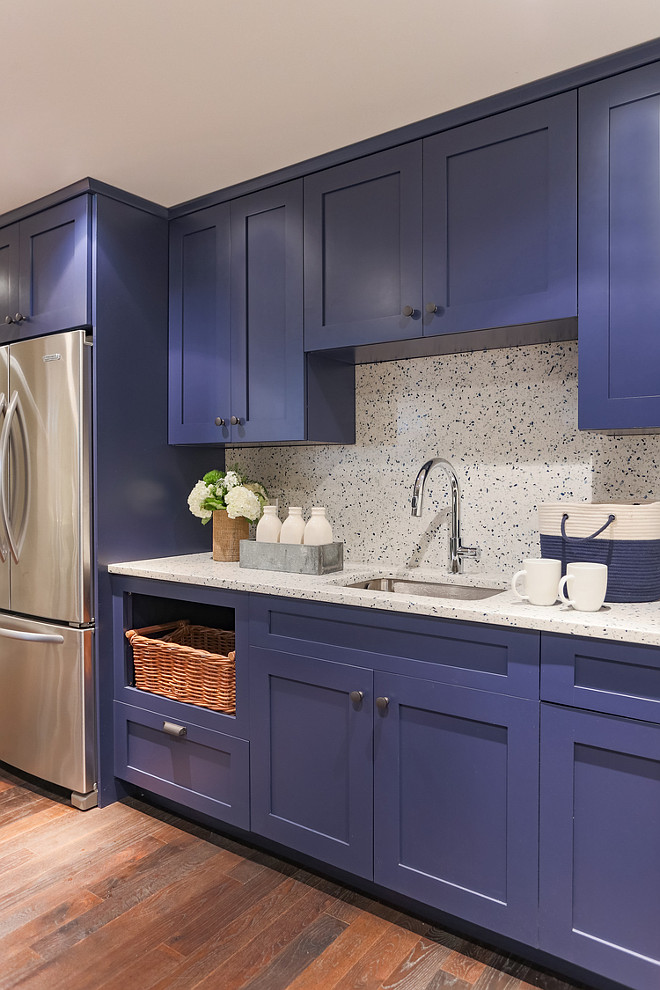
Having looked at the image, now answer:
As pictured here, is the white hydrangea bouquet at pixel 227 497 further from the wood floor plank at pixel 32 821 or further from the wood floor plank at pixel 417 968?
the wood floor plank at pixel 417 968

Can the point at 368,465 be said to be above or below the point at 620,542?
above

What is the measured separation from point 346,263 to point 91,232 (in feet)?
3.40

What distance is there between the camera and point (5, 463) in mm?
2850

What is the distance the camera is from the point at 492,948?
1.85 m

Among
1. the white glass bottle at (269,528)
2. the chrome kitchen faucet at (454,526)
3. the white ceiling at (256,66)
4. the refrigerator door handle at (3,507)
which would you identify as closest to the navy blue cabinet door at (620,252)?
the white ceiling at (256,66)

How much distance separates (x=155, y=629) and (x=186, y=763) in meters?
0.54

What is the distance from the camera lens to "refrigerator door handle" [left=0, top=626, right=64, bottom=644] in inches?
105

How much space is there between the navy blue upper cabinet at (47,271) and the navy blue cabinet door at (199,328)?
39cm

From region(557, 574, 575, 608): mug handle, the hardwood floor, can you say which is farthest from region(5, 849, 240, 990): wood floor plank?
region(557, 574, 575, 608): mug handle

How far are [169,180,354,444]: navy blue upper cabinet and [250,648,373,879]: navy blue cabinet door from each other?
2.92 ft

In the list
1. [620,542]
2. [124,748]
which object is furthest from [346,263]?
[124,748]

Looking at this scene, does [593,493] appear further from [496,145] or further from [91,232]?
[91,232]

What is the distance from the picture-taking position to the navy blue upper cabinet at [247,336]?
2.54m

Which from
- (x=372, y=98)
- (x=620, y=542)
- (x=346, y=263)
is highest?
(x=372, y=98)
